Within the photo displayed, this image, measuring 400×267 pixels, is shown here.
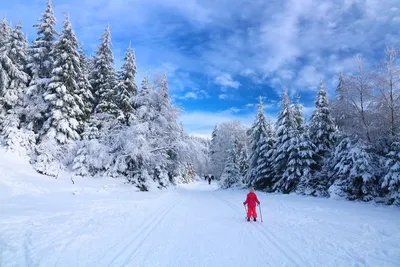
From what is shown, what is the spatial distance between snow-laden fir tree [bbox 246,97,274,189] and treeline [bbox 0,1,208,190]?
23.2ft

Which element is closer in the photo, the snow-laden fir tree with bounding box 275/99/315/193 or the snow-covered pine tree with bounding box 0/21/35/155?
the snow-covered pine tree with bounding box 0/21/35/155

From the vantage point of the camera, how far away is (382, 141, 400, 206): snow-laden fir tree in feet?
43.3

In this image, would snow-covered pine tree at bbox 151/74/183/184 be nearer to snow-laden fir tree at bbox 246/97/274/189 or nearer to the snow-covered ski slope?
snow-laden fir tree at bbox 246/97/274/189

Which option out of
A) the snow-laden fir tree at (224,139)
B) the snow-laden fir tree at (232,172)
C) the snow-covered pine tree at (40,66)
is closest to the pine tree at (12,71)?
the snow-covered pine tree at (40,66)

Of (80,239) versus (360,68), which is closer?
(80,239)

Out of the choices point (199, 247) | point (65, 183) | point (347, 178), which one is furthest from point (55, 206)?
point (347, 178)

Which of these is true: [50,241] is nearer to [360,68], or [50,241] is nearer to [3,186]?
[3,186]

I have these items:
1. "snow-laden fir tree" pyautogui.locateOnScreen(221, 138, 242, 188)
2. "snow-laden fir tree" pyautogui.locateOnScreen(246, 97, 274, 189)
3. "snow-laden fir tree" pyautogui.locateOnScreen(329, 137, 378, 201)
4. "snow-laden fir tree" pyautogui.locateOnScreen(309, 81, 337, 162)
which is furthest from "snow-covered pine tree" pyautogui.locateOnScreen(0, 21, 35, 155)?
"snow-laden fir tree" pyautogui.locateOnScreen(221, 138, 242, 188)

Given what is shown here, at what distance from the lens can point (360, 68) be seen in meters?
17.3

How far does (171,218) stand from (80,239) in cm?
413

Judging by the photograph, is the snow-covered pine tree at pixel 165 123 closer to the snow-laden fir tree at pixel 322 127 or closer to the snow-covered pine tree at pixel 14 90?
the snow-covered pine tree at pixel 14 90

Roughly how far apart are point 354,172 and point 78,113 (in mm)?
21652

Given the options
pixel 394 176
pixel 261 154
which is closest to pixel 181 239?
pixel 394 176

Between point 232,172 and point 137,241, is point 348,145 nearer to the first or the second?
point 137,241
